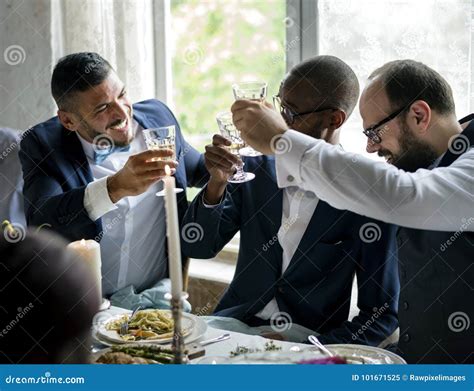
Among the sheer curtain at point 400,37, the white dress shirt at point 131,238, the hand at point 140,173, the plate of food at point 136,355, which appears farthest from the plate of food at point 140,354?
the sheer curtain at point 400,37

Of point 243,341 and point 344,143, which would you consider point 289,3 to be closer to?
point 344,143

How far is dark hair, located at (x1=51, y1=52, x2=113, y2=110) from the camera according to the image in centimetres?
237

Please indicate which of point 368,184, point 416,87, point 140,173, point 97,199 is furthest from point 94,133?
point 368,184

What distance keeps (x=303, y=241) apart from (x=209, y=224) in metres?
0.29

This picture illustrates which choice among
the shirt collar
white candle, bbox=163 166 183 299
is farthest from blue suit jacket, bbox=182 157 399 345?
white candle, bbox=163 166 183 299

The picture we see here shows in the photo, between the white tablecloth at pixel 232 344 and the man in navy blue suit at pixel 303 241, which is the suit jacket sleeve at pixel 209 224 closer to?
the man in navy blue suit at pixel 303 241

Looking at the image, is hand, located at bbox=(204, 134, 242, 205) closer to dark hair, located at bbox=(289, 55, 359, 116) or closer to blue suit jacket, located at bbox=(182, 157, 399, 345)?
blue suit jacket, located at bbox=(182, 157, 399, 345)

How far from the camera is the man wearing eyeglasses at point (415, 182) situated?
1.48m

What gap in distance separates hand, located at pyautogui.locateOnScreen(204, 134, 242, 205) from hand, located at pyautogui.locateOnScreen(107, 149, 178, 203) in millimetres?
102

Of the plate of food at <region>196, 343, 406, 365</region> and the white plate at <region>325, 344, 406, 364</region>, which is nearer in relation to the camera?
the plate of food at <region>196, 343, 406, 365</region>

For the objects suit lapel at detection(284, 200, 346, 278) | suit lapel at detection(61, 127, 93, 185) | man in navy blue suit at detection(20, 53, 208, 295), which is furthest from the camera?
suit lapel at detection(61, 127, 93, 185)

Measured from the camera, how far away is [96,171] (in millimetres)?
2527

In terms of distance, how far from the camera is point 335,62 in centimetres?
218

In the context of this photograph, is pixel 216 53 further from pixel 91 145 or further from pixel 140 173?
pixel 140 173
